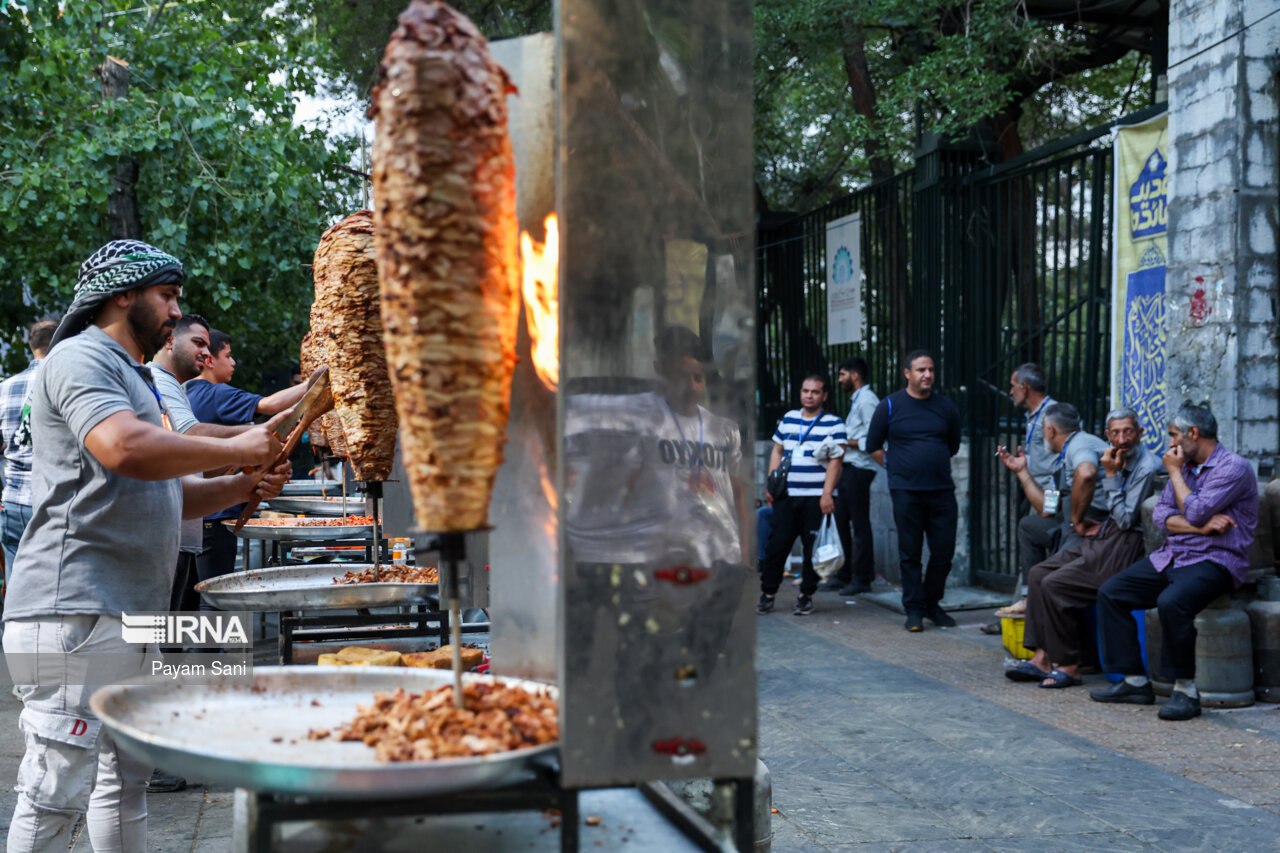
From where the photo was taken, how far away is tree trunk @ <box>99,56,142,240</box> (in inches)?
480

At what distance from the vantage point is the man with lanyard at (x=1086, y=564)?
8000mm

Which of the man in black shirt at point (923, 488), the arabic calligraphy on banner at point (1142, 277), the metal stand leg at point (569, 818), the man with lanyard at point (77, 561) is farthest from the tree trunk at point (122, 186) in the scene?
the metal stand leg at point (569, 818)

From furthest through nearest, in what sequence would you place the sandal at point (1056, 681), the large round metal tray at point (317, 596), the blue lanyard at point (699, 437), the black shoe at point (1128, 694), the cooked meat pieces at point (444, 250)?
the sandal at point (1056, 681)
the black shoe at point (1128, 694)
the large round metal tray at point (317, 596)
the blue lanyard at point (699, 437)
the cooked meat pieces at point (444, 250)

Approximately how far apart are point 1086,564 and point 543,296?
21.5ft

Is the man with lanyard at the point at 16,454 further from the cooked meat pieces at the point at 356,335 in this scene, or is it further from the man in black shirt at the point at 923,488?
the man in black shirt at the point at 923,488

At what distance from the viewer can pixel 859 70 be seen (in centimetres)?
1390

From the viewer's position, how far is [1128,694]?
25.0ft

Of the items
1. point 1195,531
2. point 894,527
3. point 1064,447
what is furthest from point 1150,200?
point 894,527

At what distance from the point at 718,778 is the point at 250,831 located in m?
0.76

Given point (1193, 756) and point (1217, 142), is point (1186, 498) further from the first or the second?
point (1217, 142)

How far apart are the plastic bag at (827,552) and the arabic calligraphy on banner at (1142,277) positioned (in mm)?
2842

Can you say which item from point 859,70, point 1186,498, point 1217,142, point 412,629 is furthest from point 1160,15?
point 412,629

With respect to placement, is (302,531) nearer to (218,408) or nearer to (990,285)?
(218,408)

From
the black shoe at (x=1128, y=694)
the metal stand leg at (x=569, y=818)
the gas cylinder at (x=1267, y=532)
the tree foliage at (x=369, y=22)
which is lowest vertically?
the black shoe at (x=1128, y=694)
